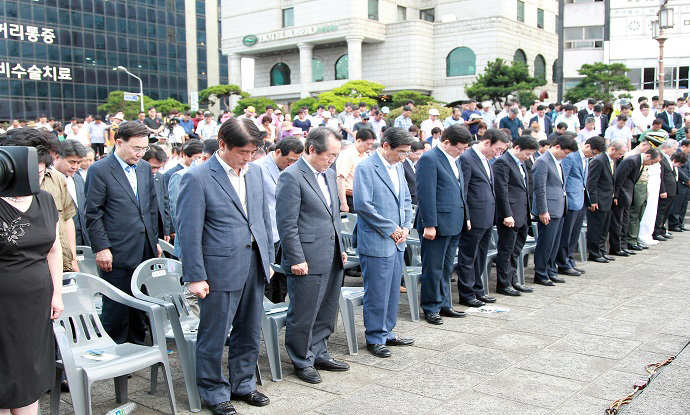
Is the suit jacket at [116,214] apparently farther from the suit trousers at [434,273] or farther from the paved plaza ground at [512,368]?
the suit trousers at [434,273]

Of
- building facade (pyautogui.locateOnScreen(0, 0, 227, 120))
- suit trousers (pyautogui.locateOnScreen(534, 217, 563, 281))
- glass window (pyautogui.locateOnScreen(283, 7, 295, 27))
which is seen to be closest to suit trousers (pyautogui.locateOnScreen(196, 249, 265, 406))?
suit trousers (pyautogui.locateOnScreen(534, 217, 563, 281))

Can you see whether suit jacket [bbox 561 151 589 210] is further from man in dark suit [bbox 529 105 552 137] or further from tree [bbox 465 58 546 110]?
tree [bbox 465 58 546 110]

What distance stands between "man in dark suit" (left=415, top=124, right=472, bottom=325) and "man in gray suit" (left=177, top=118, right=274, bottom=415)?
2303 mm

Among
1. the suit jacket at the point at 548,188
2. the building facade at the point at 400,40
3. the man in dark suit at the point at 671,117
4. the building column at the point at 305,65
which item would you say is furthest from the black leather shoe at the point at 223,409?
the building column at the point at 305,65

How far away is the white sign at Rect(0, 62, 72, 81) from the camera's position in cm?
5469

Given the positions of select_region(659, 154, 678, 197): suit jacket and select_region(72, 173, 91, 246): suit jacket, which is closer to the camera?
select_region(72, 173, 91, 246): suit jacket

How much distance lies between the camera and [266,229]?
14.4 feet

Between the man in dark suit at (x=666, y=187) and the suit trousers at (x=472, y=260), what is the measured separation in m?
5.59

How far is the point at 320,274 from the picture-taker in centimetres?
470

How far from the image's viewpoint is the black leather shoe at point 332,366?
4859 millimetres

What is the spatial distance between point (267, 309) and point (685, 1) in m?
38.1

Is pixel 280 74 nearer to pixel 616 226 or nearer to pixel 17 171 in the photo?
pixel 616 226

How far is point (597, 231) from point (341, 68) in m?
40.3

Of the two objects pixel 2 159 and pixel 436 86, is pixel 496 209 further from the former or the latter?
pixel 436 86
